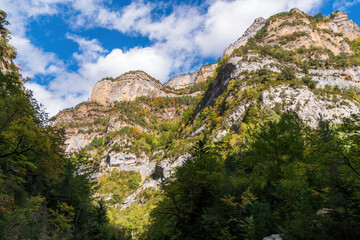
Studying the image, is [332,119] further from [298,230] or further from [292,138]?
[298,230]

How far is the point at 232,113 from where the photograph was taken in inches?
1686

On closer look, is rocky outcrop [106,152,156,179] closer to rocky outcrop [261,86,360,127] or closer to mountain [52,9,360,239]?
mountain [52,9,360,239]

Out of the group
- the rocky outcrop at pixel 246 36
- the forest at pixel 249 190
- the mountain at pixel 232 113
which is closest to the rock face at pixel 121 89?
the mountain at pixel 232 113

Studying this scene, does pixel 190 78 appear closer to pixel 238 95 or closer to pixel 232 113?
pixel 238 95

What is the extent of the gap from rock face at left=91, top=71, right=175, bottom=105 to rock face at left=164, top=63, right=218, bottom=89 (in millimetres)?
45342

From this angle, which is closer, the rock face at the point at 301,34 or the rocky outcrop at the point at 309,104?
the rocky outcrop at the point at 309,104

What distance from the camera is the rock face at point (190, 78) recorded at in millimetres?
168125

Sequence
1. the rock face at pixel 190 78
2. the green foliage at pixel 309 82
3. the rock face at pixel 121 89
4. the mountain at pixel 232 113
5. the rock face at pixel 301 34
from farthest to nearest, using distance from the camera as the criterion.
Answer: the rock face at pixel 190 78 → the rock face at pixel 121 89 → the rock face at pixel 301 34 → the green foliage at pixel 309 82 → the mountain at pixel 232 113

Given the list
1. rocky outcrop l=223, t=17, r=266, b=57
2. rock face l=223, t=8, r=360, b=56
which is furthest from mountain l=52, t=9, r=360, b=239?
rocky outcrop l=223, t=17, r=266, b=57

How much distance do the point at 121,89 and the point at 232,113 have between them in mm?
116167

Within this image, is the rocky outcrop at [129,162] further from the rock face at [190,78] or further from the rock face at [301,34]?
the rock face at [190,78]

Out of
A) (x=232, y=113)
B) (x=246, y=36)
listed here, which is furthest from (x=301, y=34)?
(x=232, y=113)

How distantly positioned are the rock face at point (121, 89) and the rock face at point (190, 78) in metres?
45.3

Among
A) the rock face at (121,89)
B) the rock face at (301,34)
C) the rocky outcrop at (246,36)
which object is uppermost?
the rocky outcrop at (246,36)
